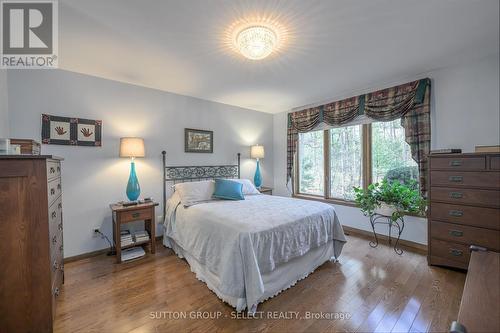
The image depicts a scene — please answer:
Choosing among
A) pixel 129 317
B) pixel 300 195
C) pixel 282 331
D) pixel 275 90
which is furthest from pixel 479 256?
pixel 300 195

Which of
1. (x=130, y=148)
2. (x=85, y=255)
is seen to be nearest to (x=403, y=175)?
(x=130, y=148)

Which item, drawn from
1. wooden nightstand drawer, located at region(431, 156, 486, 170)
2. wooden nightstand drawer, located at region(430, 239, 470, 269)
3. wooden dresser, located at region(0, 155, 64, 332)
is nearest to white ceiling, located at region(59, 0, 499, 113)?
wooden nightstand drawer, located at region(431, 156, 486, 170)

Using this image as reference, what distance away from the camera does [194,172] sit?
11.6 ft

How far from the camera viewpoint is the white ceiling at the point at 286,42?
60.9 inches

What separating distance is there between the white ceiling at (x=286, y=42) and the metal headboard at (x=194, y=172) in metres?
1.28

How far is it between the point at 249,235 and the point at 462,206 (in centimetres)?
231

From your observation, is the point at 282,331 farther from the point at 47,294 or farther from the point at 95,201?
the point at 95,201

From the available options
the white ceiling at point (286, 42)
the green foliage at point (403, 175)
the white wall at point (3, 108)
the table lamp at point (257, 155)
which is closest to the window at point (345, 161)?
the green foliage at point (403, 175)

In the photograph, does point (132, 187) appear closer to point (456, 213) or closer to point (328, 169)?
point (328, 169)

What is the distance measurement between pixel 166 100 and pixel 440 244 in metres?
4.06

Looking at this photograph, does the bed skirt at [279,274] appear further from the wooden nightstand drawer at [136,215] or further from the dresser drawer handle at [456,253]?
the dresser drawer handle at [456,253]

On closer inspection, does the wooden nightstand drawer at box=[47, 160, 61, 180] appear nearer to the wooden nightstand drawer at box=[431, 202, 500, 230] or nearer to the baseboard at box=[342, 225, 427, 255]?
the wooden nightstand drawer at box=[431, 202, 500, 230]

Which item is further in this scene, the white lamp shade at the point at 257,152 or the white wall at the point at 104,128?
the white lamp shade at the point at 257,152

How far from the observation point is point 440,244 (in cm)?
230
